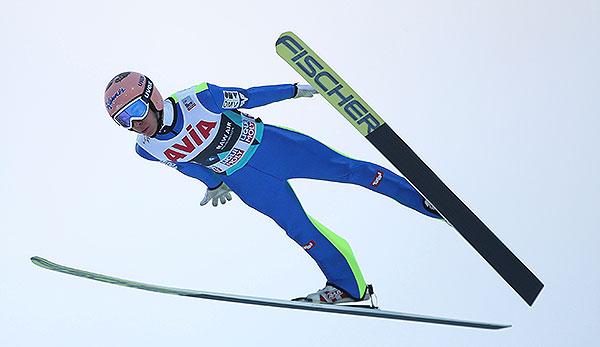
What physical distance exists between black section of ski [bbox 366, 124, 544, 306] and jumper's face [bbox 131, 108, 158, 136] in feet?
2.81

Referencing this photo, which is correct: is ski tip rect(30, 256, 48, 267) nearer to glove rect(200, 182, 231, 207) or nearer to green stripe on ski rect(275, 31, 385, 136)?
glove rect(200, 182, 231, 207)

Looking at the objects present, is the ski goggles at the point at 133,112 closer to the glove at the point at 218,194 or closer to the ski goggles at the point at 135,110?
the ski goggles at the point at 135,110

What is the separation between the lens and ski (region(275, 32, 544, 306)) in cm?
400

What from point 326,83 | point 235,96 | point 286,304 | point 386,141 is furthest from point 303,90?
point 286,304

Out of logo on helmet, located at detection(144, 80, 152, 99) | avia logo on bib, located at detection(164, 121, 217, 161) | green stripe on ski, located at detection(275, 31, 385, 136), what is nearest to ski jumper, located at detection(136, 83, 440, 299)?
avia logo on bib, located at detection(164, 121, 217, 161)

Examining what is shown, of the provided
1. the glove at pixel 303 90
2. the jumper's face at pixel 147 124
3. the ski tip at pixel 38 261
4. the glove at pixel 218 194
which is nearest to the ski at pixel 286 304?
the ski tip at pixel 38 261

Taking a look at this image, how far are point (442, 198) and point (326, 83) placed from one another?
1.94 feet

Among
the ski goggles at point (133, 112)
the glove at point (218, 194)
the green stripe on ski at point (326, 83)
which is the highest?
the ski goggles at point (133, 112)

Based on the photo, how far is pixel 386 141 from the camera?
4004 mm

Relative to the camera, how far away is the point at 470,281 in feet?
18.3

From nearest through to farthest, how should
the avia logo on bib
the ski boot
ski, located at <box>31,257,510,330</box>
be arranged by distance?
the avia logo on bib, ski, located at <box>31,257,510,330</box>, the ski boot

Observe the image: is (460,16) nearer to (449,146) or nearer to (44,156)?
(449,146)

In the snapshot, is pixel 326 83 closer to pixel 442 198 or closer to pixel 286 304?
pixel 442 198

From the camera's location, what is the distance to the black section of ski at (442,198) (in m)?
4.00
